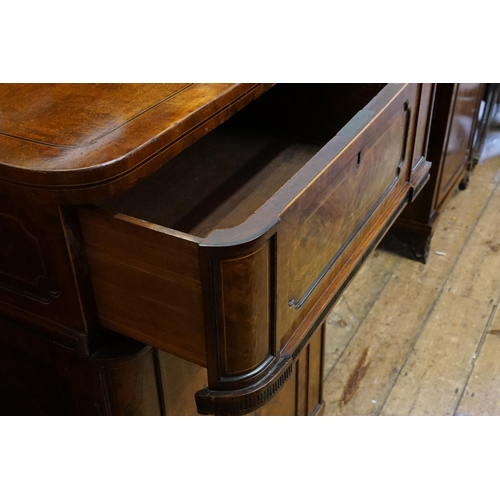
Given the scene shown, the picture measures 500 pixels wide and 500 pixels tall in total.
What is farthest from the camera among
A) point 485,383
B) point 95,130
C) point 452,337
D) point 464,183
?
point 464,183

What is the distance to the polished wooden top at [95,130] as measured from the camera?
28.4 inches

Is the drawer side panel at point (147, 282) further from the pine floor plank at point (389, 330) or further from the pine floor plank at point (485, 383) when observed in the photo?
the pine floor plank at point (485, 383)

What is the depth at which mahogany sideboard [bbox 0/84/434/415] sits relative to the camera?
2.36 ft

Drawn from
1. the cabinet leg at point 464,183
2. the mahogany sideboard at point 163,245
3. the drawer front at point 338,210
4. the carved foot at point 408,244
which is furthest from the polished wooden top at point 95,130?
the cabinet leg at point 464,183

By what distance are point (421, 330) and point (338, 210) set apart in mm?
874

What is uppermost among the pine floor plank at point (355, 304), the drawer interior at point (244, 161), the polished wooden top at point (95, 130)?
the polished wooden top at point (95, 130)

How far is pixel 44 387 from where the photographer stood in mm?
1037

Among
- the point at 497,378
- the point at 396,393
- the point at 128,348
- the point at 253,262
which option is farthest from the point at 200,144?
the point at 497,378

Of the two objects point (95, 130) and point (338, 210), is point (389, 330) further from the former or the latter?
point (95, 130)

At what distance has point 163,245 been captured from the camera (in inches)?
28.0

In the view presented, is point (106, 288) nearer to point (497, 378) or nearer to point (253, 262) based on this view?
point (253, 262)

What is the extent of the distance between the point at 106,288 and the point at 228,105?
0.95 ft

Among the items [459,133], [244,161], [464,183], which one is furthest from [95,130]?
[464,183]

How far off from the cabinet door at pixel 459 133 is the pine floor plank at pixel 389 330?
16 centimetres
